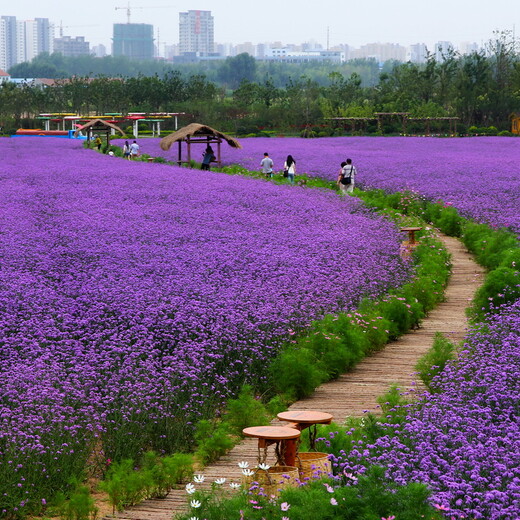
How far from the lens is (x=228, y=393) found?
29.6 ft

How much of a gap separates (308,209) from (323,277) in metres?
9.22

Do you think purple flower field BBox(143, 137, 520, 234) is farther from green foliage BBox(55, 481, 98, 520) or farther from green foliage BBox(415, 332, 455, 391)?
green foliage BBox(55, 481, 98, 520)

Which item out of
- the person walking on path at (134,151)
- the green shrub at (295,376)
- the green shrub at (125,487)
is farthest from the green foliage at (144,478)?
the person walking on path at (134,151)

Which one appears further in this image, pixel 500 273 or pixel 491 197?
pixel 491 197

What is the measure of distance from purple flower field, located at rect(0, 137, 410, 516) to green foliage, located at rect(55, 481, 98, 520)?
25cm

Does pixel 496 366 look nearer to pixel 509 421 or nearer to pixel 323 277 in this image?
pixel 509 421

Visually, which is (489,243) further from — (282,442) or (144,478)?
(144,478)

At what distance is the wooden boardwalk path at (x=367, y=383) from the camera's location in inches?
267

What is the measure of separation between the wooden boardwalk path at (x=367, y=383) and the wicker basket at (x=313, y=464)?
2.23ft

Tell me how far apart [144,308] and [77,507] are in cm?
423

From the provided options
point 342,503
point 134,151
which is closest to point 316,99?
point 134,151

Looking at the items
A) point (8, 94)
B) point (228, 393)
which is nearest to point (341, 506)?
point (228, 393)

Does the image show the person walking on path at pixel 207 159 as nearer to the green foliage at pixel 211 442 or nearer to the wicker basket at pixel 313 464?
the green foliage at pixel 211 442

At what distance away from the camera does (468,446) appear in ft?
18.7
